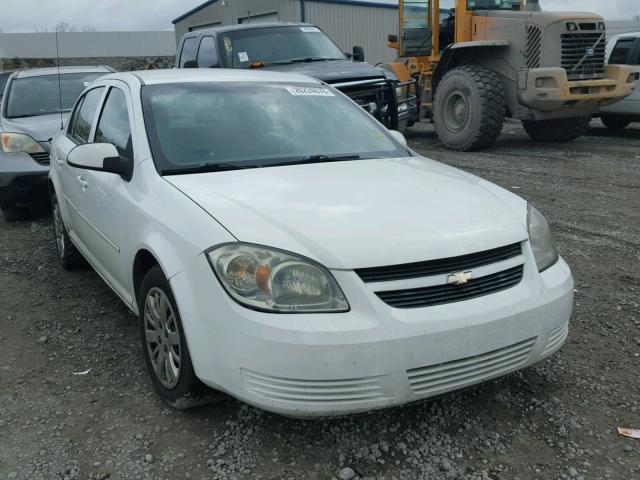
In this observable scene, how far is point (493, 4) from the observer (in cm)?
1066

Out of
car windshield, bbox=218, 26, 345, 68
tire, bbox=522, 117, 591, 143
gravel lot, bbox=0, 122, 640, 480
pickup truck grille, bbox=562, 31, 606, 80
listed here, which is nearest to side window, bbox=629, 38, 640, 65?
tire, bbox=522, 117, 591, 143

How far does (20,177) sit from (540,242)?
17.8 feet

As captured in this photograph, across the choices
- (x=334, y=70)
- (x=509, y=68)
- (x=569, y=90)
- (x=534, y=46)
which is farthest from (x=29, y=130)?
(x=569, y=90)

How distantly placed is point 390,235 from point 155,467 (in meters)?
1.33

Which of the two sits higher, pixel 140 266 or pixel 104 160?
pixel 104 160

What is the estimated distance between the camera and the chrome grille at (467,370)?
2434 mm

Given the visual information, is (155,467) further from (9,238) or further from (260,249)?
(9,238)

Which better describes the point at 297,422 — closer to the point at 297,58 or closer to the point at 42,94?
the point at 42,94

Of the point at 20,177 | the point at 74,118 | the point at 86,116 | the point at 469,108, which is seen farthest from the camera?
the point at 469,108

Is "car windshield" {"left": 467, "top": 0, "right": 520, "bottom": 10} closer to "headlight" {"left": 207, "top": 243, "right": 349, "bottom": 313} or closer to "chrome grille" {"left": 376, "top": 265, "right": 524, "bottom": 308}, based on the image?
"chrome grille" {"left": 376, "top": 265, "right": 524, "bottom": 308}

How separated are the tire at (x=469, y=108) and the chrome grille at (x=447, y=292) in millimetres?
7843

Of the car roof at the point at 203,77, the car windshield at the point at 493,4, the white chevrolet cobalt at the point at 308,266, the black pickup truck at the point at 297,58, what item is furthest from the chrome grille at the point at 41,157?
the car windshield at the point at 493,4

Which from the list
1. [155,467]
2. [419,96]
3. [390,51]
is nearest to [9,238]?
[155,467]

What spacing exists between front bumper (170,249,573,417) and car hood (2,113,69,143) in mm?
4938
